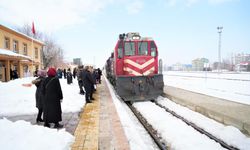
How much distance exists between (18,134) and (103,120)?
288cm

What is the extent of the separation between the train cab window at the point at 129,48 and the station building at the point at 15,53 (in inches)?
527

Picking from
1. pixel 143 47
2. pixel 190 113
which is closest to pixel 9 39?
pixel 143 47

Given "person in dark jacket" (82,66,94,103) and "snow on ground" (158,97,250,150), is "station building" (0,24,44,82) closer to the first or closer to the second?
"person in dark jacket" (82,66,94,103)

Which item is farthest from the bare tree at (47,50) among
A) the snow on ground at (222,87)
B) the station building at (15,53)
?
the snow on ground at (222,87)

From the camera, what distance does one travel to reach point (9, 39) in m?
24.7

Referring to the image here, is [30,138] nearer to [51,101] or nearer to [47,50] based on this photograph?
[51,101]

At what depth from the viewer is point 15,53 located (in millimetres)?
24688

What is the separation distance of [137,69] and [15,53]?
19906 mm

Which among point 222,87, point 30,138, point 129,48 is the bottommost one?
point 222,87

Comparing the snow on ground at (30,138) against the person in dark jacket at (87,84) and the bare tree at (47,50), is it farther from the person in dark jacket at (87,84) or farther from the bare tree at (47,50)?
the bare tree at (47,50)

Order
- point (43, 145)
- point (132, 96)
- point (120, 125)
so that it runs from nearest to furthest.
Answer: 1. point (43, 145)
2. point (120, 125)
3. point (132, 96)

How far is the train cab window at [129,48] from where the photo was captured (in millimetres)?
11234

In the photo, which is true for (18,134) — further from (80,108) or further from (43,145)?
(80,108)

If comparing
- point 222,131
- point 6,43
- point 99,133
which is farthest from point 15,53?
point 222,131
